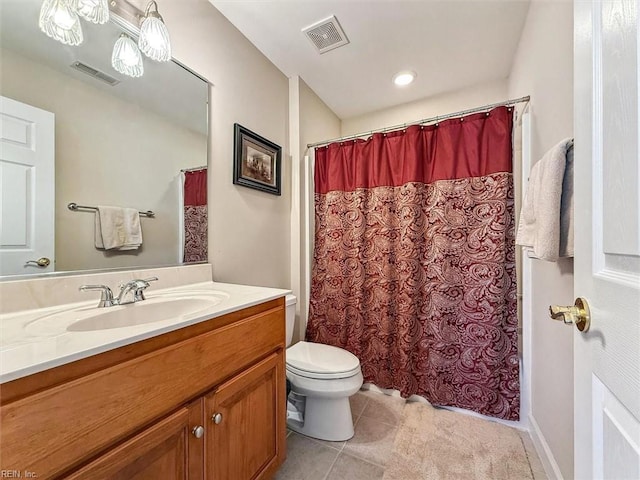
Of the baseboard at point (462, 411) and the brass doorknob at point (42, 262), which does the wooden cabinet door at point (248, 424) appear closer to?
the brass doorknob at point (42, 262)

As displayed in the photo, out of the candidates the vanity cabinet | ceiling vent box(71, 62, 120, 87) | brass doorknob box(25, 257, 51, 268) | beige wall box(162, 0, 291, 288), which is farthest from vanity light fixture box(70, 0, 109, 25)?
the vanity cabinet

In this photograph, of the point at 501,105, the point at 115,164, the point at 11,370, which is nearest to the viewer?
the point at 11,370

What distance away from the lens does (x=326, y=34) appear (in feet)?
4.98

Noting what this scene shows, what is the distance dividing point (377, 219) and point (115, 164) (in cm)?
144

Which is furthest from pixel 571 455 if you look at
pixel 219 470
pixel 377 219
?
pixel 377 219

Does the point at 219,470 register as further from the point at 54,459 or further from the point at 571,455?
the point at 571,455

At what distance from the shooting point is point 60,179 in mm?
876

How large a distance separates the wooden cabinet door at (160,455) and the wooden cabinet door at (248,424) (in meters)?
0.04

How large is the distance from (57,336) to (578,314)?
1.12 metres

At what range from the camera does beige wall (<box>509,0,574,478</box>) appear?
94 centimetres

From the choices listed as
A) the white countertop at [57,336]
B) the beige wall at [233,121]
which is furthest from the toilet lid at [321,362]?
the white countertop at [57,336]

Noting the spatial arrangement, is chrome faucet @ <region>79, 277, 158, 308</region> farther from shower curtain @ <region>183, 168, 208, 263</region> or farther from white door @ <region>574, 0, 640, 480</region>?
white door @ <region>574, 0, 640, 480</region>

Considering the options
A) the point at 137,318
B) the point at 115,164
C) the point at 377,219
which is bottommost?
the point at 137,318

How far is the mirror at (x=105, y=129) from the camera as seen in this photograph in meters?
0.83
